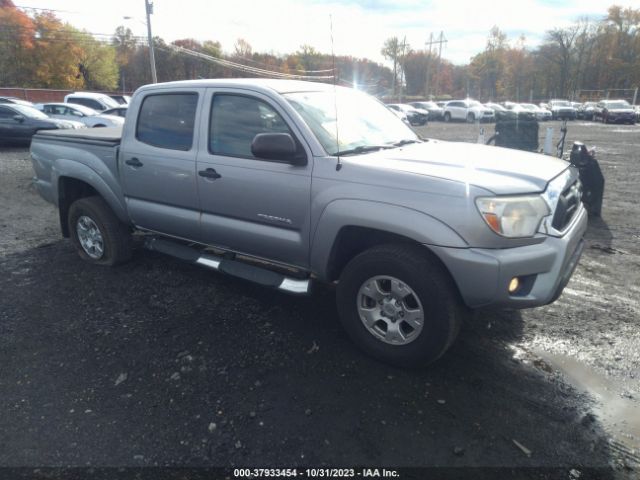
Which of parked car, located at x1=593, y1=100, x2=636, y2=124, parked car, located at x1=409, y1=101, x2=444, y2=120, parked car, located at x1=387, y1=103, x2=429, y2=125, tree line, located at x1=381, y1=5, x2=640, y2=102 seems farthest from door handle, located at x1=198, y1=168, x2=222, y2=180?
tree line, located at x1=381, y1=5, x2=640, y2=102

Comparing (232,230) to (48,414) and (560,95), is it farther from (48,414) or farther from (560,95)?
(560,95)

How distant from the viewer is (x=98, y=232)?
16.6 feet

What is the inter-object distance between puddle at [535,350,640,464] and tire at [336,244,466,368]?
2.83 ft

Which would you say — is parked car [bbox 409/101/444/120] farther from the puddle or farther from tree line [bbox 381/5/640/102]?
the puddle

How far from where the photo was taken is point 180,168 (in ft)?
13.4

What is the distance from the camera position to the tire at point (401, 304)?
9.61 feet

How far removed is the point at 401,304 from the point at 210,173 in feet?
6.35

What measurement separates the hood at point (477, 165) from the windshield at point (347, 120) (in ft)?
0.74

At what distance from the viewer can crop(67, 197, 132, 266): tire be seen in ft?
16.2

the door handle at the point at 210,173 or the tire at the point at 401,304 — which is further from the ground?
the door handle at the point at 210,173

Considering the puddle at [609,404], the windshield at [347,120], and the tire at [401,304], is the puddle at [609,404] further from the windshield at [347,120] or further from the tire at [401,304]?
the windshield at [347,120]

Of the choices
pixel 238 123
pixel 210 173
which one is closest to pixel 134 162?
pixel 210 173

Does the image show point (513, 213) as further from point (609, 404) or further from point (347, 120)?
point (347, 120)

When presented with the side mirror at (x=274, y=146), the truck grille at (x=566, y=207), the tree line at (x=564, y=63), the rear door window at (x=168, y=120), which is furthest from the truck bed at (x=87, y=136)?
the tree line at (x=564, y=63)
